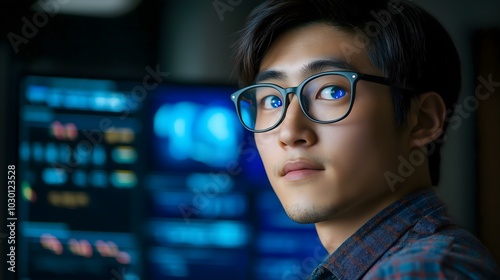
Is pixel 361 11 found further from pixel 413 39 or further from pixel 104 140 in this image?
pixel 104 140

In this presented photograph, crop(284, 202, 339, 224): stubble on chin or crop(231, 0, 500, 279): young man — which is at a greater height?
crop(231, 0, 500, 279): young man

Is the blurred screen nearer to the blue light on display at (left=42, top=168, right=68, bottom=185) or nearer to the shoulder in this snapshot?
the blue light on display at (left=42, top=168, right=68, bottom=185)

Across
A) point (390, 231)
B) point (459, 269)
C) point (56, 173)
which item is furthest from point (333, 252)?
point (56, 173)

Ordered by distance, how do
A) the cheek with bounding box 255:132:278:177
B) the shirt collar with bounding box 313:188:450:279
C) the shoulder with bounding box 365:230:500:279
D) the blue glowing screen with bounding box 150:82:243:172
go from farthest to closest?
the blue glowing screen with bounding box 150:82:243:172, the cheek with bounding box 255:132:278:177, the shirt collar with bounding box 313:188:450:279, the shoulder with bounding box 365:230:500:279

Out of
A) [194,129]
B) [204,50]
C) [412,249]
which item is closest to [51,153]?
[194,129]

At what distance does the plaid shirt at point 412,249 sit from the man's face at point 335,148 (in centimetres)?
5

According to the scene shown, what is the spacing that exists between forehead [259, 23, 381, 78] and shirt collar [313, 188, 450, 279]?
179 mm

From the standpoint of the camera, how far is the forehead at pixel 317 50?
2.99 feet

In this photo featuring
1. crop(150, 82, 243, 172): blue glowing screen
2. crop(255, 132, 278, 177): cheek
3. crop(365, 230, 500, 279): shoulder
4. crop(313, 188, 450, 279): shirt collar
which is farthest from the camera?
crop(150, 82, 243, 172): blue glowing screen

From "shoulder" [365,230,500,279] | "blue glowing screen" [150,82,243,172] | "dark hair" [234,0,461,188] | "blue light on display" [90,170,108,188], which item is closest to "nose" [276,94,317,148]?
"dark hair" [234,0,461,188]

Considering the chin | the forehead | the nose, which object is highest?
the forehead

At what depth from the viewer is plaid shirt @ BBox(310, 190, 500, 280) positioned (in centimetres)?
63

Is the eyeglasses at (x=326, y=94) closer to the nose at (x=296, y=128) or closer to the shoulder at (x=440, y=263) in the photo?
the nose at (x=296, y=128)

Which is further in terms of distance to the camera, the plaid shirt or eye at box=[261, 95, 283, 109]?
eye at box=[261, 95, 283, 109]
